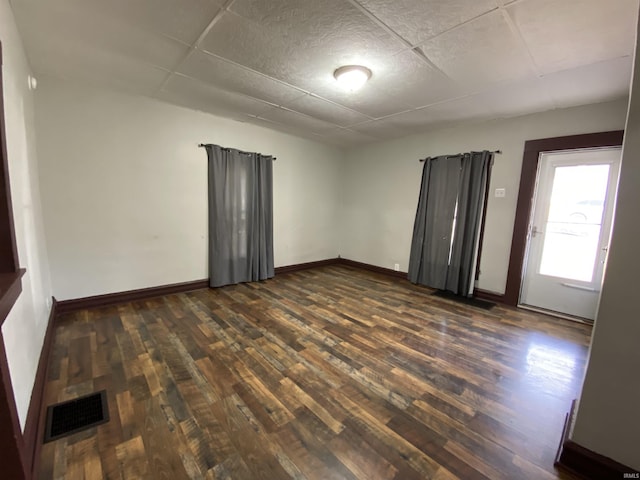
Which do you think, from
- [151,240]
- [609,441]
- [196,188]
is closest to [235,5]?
[196,188]

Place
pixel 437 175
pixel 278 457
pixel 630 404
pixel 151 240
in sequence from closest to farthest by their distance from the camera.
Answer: pixel 630 404 < pixel 278 457 < pixel 151 240 < pixel 437 175

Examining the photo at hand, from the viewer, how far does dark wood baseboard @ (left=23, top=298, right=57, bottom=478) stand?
121 cm

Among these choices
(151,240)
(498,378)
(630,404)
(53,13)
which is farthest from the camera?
(151,240)

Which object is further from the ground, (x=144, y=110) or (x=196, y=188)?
(x=144, y=110)

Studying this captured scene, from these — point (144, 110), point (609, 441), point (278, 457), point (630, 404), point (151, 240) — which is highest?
point (144, 110)

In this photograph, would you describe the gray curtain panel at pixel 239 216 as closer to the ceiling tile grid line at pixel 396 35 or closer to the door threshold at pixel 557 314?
the ceiling tile grid line at pixel 396 35

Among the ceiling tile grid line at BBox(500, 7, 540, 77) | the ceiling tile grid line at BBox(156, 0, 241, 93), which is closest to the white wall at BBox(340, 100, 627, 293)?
the ceiling tile grid line at BBox(500, 7, 540, 77)

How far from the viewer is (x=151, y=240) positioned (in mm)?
3412

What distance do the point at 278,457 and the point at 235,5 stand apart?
2.62 meters

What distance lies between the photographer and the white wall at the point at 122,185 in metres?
2.78

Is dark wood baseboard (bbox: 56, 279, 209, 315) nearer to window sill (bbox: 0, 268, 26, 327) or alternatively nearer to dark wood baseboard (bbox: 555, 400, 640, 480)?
window sill (bbox: 0, 268, 26, 327)

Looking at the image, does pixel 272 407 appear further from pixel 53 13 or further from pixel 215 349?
pixel 53 13

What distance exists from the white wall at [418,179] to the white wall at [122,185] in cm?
211

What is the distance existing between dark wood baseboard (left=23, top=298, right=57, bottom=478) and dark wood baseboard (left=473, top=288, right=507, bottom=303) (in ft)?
14.6
